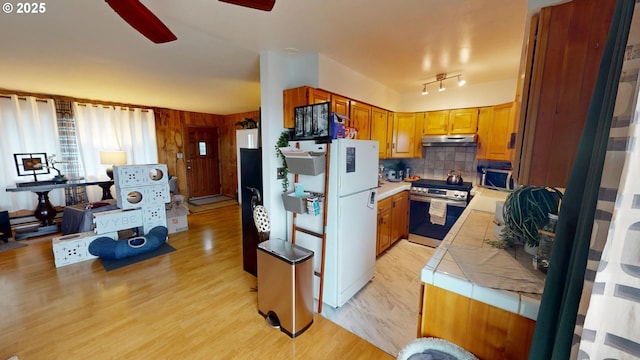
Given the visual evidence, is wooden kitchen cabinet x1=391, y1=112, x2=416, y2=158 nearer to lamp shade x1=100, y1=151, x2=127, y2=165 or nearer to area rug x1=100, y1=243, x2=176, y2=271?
area rug x1=100, y1=243, x2=176, y2=271

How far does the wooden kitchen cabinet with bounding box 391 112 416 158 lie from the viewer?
12.8 ft

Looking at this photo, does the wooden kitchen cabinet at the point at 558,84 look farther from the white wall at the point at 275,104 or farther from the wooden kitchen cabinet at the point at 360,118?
the wooden kitchen cabinet at the point at 360,118

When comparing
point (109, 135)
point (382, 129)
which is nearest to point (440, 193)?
point (382, 129)

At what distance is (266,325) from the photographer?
200cm

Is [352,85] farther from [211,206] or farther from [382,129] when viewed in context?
[211,206]

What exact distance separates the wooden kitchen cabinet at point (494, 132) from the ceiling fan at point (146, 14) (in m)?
3.31

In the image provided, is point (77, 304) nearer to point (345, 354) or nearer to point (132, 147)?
point (345, 354)

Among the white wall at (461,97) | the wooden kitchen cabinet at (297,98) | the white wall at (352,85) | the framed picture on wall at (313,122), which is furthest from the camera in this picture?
the white wall at (461,97)

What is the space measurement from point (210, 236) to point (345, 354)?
3043 mm

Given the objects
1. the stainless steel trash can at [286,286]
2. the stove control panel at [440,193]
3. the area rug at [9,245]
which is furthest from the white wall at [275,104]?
the area rug at [9,245]

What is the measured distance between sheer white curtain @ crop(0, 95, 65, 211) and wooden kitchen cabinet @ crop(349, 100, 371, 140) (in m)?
5.52

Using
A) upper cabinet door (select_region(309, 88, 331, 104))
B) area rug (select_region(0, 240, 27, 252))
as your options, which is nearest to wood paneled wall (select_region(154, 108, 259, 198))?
area rug (select_region(0, 240, 27, 252))

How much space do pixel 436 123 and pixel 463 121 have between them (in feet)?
1.19

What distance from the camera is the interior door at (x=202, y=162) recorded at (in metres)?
6.54
